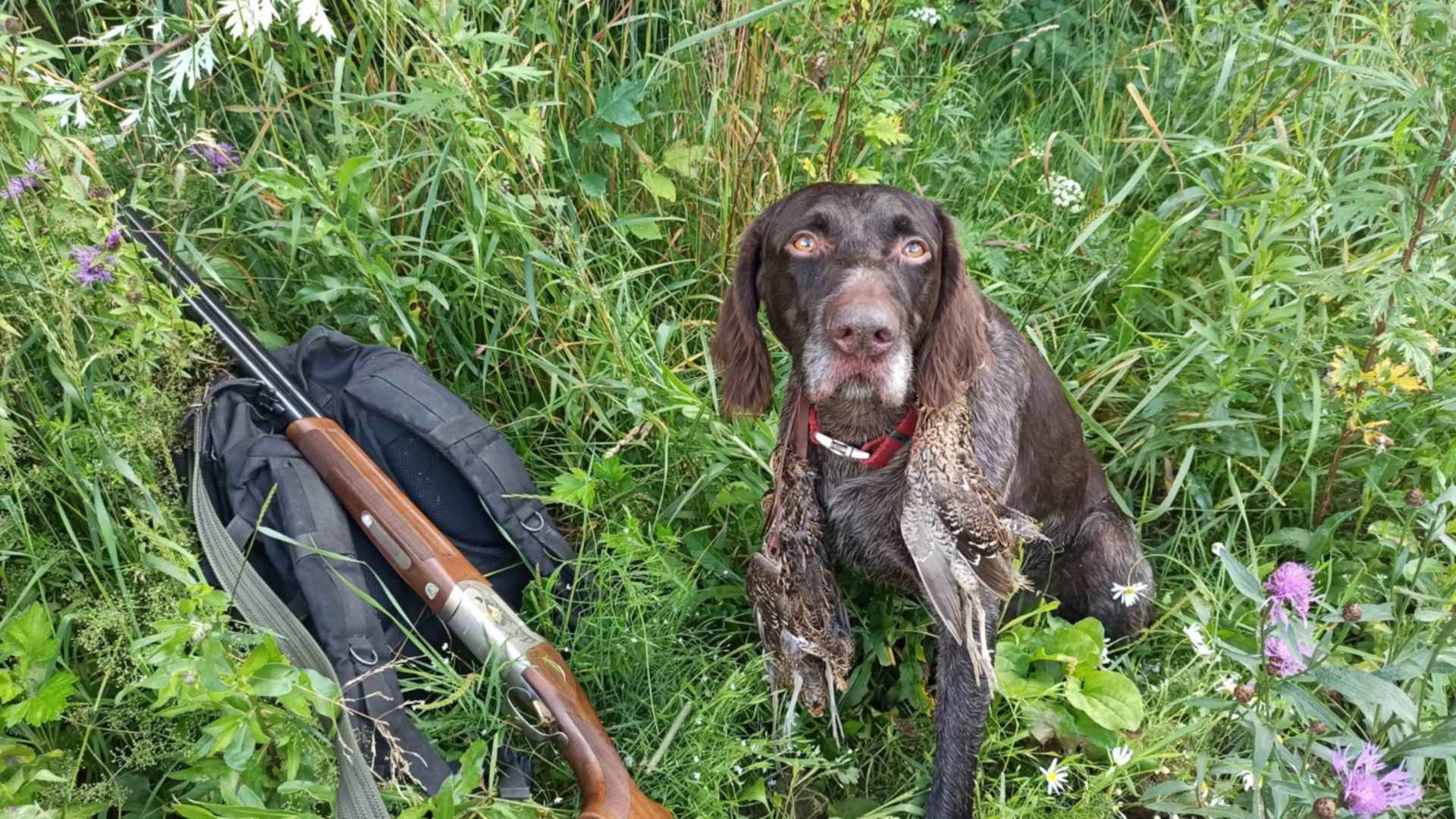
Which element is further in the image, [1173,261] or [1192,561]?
[1173,261]

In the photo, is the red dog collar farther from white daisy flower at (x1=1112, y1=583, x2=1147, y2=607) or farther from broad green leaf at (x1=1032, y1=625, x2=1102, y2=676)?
white daisy flower at (x1=1112, y1=583, x2=1147, y2=607)

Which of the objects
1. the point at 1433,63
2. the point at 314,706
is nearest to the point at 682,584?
the point at 314,706

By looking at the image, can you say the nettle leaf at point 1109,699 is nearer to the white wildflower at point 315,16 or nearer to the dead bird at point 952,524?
the dead bird at point 952,524

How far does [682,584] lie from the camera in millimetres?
2594

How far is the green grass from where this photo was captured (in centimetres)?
220

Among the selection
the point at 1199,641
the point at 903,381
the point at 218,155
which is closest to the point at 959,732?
the point at 1199,641

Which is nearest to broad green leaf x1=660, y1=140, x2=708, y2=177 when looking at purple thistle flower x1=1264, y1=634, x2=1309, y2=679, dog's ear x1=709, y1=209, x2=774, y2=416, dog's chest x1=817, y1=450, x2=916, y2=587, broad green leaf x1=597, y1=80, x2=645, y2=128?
broad green leaf x1=597, y1=80, x2=645, y2=128

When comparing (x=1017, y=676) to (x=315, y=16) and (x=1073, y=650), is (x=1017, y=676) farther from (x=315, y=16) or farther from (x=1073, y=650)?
(x=315, y=16)

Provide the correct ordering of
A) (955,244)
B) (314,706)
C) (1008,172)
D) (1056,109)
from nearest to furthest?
(314,706) → (955,244) → (1008,172) → (1056,109)

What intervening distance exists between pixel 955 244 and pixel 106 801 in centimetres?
208

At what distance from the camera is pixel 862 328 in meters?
2.10

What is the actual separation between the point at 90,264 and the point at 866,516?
1.72m

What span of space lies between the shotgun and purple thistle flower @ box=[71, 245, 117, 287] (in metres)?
0.14

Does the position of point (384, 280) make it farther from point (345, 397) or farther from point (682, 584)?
point (682, 584)
